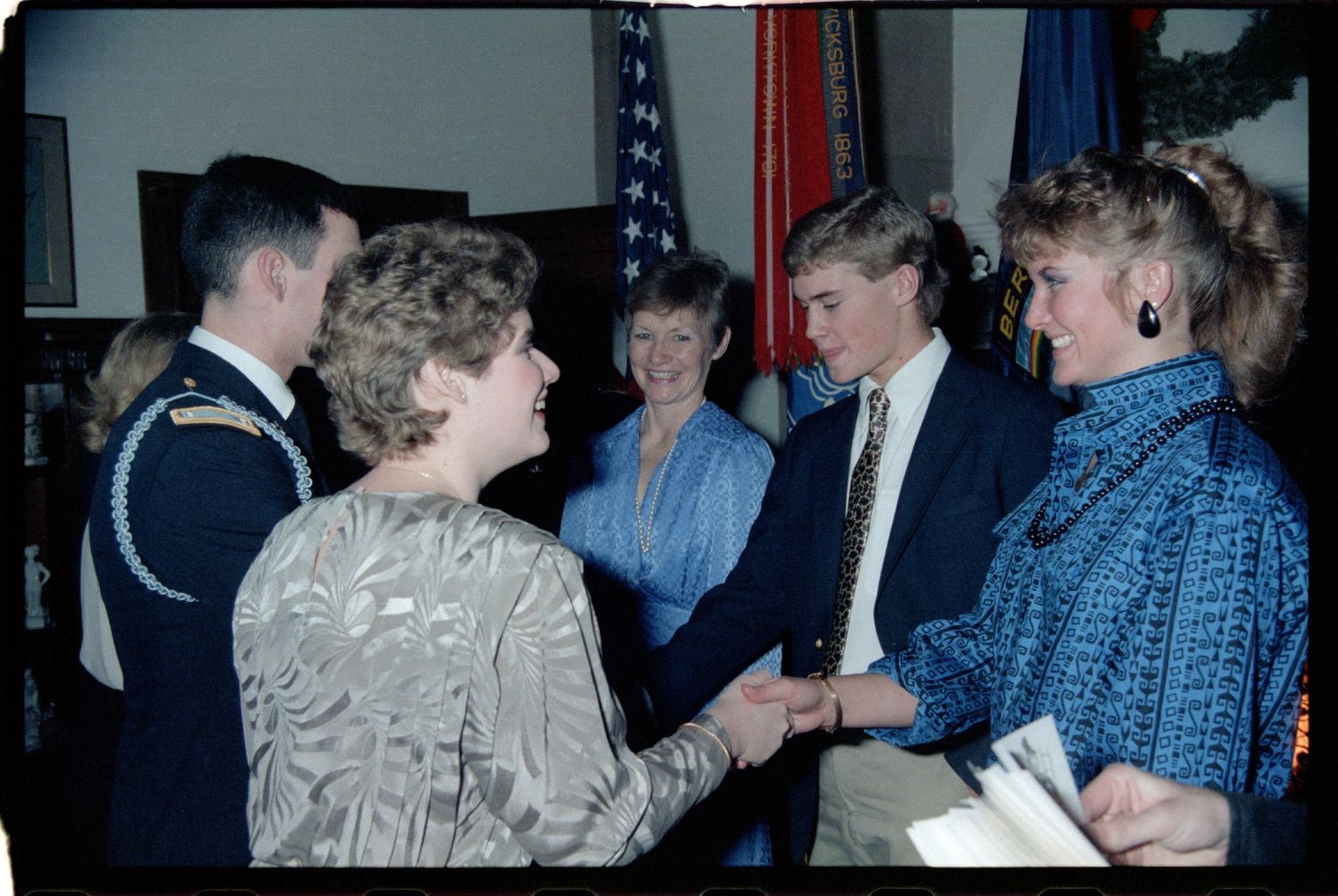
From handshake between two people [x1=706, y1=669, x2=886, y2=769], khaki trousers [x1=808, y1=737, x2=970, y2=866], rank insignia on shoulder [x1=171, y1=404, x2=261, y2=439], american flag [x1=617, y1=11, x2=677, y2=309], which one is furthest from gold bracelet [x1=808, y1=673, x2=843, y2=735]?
american flag [x1=617, y1=11, x2=677, y2=309]

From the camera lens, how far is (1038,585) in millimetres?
1219

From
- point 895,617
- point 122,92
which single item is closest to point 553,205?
point 122,92

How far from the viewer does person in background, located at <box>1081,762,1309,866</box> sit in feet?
3.21

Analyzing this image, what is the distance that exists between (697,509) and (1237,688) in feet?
4.83

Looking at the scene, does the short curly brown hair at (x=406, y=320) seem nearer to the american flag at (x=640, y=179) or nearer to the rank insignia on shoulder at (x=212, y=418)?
the rank insignia on shoulder at (x=212, y=418)

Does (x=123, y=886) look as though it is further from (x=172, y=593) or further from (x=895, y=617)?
(x=895, y=617)

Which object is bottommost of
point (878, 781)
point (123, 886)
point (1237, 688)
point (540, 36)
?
point (878, 781)

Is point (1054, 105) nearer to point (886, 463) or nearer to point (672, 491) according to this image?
point (886, 463)

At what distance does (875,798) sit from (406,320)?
1.37m

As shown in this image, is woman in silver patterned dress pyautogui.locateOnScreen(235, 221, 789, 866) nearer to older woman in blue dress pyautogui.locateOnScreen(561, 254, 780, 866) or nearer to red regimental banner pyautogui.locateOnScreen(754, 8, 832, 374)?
older woman in blue dress pyautogui.locateOnScreen(561, 254, 780, 866)

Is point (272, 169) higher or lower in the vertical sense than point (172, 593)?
higher

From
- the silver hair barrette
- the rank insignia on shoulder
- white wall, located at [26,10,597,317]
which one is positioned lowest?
the rank insignia on shoulder

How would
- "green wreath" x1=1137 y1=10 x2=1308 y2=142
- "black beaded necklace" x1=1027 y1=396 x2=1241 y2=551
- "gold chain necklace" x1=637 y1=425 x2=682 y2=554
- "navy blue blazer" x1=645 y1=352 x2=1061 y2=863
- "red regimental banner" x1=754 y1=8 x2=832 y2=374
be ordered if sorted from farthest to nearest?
"red regimental banner" x1=754 y1=8 x2=832 y2=374
"gold chain necklace" x1=637 y1=425 x2=682 y2=554
"navy blue blazer" x1=645 y1=352 x2=1061 y2=863
"green wreath" x1=1137 y1=10 x2=1308 y2=142
"black beaded necklace" x1=1027 y1=396 x2=1241 y2=551

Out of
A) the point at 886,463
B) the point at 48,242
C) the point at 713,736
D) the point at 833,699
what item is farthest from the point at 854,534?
the point at 48,242
